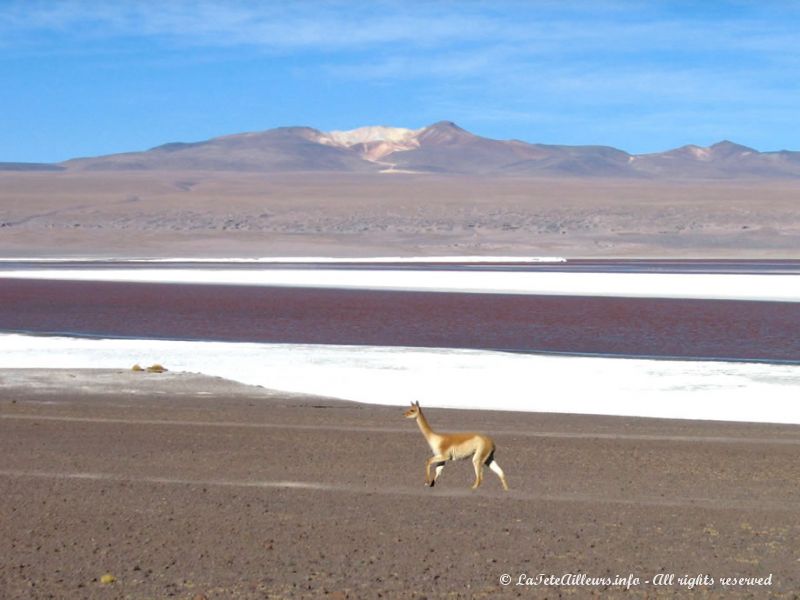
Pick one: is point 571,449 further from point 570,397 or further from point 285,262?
point 285,262

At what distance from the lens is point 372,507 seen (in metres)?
8.15

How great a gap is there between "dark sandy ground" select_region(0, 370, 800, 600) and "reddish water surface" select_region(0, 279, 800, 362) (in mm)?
8855

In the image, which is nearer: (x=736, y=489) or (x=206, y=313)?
(x=736, y=489)

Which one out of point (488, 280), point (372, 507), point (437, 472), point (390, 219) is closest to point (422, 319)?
point (488, 280)

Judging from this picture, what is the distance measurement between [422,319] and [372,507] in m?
18.0

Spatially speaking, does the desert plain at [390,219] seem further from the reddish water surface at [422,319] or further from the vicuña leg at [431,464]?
the vicuña leg at [431,464]

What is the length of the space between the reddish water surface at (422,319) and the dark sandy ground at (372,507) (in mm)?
8855

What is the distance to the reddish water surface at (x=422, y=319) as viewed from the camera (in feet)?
69.7

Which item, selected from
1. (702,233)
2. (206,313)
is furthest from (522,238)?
(206,313)

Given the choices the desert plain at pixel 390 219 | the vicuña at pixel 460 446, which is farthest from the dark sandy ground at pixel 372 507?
the desert plain at pixel 390 219

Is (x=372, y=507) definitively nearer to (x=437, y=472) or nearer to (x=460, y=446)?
(x=437, y=472)

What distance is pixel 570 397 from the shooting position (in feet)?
47.4

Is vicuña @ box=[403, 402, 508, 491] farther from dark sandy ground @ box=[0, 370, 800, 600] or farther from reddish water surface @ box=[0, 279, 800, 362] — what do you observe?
reddish water surface @ box=[0, 279, 800, 362]

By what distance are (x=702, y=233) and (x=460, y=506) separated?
257 feet
